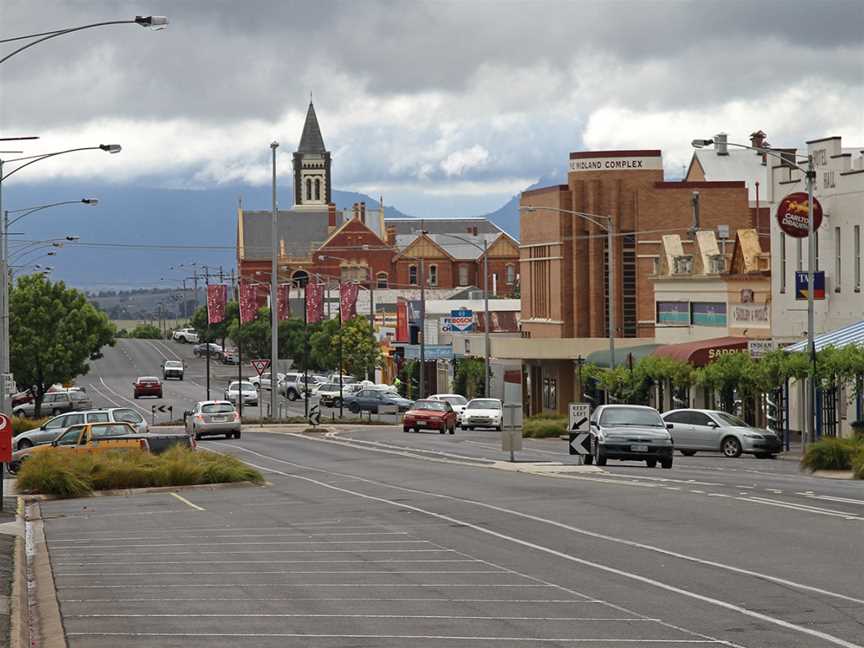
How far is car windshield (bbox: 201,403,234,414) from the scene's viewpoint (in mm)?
57372

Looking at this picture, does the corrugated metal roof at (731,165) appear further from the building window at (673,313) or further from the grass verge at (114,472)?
the grass verge at (114,472)

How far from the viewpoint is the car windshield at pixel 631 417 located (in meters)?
35.5

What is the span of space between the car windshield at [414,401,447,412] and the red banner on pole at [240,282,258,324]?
61.5 feet

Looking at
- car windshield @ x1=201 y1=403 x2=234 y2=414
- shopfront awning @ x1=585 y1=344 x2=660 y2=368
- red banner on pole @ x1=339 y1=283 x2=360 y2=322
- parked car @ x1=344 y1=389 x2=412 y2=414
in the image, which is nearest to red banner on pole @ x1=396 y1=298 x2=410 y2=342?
red banner on pole @ x1=339 y1=283 x2=360 y2=322

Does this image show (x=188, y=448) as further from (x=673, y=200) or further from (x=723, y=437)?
(x=673, y=200)

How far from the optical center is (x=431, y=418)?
6134 centimetres

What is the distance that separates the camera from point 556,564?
16.7m

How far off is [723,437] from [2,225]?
75.9 feet

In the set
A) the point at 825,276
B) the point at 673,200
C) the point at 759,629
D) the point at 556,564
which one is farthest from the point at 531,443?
the point at 759,629

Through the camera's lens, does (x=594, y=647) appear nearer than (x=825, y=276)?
Yes

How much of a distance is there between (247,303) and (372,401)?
841cm

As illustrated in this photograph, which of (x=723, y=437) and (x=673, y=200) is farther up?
(x=673, y=200)

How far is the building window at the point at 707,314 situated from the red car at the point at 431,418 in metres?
11.1

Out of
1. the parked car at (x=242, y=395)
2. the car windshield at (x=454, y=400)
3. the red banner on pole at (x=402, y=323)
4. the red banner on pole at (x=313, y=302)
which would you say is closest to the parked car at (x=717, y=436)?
the car windshield at (x=454, y=400)
